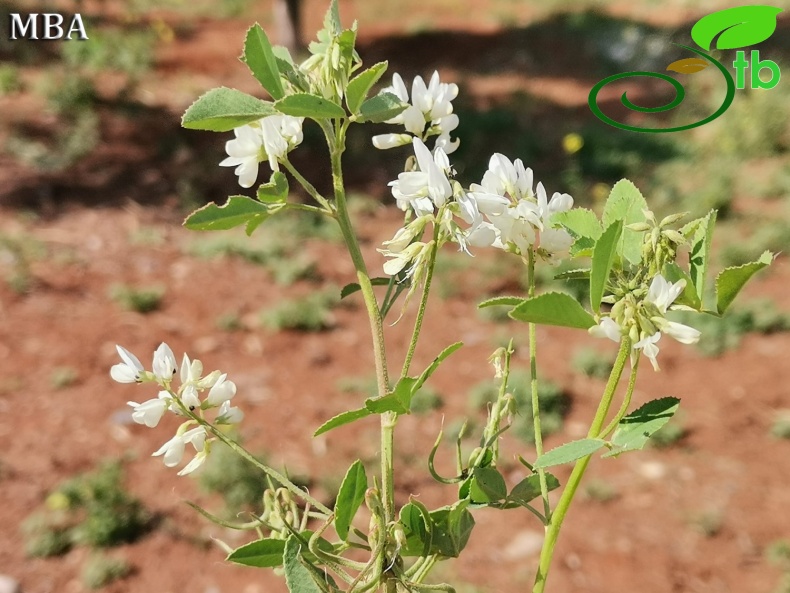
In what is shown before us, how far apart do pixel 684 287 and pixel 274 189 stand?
0.27 metres

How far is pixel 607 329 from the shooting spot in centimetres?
44

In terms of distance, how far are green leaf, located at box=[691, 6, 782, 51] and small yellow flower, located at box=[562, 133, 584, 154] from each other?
31.1 inches

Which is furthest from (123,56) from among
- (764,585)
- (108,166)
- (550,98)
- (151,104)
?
(764,585)

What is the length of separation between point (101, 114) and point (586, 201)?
2.90 meters

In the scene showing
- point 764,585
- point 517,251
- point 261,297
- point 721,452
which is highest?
point 517,251

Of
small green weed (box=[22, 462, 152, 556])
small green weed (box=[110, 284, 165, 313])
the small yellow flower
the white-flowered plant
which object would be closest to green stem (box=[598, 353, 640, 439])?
the white-flowered plant

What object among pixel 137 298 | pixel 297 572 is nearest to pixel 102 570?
pixel 137 298

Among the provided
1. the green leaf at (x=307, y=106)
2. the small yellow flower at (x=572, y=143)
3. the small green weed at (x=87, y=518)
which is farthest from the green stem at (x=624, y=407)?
the small yellow flower at (x=572, y=143)

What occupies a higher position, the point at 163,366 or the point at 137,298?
the point at 163,366

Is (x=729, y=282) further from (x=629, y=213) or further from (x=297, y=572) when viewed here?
(x=297, y=572)

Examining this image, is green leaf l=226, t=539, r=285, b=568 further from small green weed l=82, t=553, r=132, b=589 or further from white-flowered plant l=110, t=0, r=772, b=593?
small green weed l=82, t=553, r=132, b=589

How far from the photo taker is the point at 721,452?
251 centimetres

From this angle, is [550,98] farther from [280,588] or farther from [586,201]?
[280,588]

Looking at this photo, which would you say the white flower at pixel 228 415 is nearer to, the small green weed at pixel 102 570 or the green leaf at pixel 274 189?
the green leaf at pixel 274 189
